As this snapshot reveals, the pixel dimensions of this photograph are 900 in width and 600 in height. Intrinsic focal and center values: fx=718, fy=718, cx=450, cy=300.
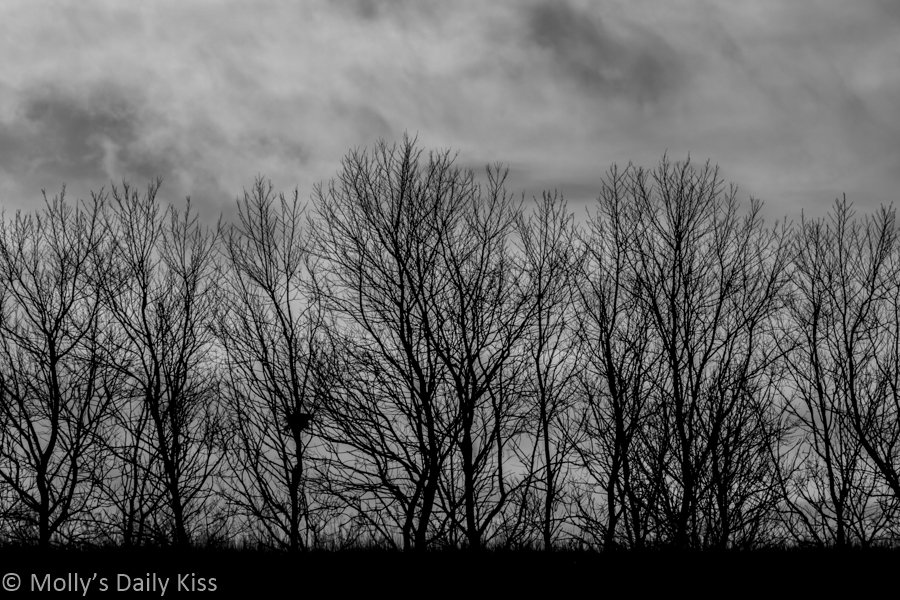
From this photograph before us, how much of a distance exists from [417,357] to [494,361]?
1379 mm

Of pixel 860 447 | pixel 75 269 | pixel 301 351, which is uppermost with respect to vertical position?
pixel 75 269

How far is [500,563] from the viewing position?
7.47m

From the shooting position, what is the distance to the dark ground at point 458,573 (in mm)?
6469

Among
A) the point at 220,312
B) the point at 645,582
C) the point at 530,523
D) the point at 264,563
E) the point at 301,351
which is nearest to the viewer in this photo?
the point at 645,582

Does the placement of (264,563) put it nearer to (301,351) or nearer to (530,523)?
(530,523)

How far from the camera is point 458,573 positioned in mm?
6996

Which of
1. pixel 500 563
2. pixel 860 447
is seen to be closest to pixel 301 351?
pixel 500 563

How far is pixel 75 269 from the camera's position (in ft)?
57.7

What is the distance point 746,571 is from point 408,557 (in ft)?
11.2

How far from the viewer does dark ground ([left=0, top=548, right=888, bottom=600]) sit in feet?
21.2

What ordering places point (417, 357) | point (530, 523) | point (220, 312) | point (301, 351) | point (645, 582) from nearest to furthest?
point (645, 582) → point (417, 357) → point (530, 523) → point (301, 351) → point (220, 312)

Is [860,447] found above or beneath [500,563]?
above

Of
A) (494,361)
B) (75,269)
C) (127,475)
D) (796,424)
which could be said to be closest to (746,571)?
(494,361)

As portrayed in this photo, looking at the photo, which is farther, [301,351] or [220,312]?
[220,312]
